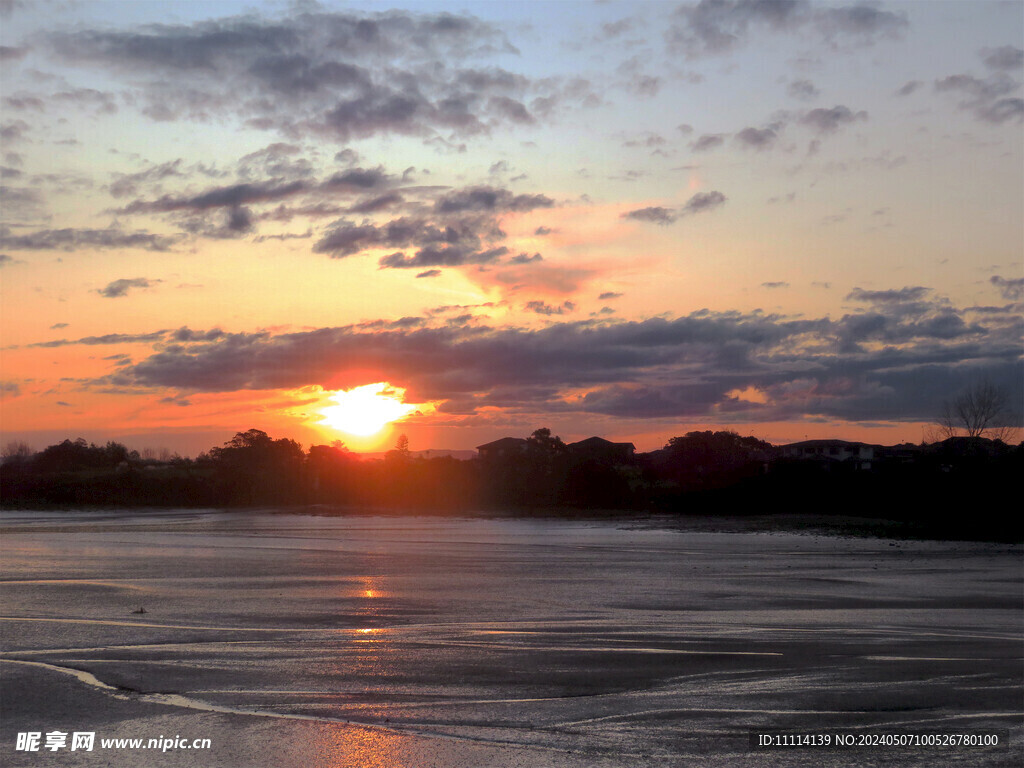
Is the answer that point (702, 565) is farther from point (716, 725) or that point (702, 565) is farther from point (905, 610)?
point (716, 725)

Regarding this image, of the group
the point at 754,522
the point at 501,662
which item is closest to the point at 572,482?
the point at 754,522

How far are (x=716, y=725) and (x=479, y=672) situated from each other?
293 cm

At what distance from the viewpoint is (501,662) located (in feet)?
36.2

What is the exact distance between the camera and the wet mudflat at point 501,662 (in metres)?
7.98

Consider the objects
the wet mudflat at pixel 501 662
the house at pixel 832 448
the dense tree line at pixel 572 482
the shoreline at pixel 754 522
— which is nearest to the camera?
the wet mudflat at pixel 501 662

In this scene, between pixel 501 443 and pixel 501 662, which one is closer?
pixel 501 662

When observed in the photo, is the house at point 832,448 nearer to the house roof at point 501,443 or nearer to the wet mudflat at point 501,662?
the house roof at point 501,443

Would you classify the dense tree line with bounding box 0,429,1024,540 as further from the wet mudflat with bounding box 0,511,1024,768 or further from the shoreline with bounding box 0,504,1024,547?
the wet mudflat with bounding box 0,511,1024,768

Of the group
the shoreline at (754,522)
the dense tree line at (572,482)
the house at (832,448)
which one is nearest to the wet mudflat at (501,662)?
the shoreline at (754,522)

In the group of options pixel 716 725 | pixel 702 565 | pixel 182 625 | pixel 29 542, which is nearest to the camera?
pixel 716 725

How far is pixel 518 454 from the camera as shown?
91562mm

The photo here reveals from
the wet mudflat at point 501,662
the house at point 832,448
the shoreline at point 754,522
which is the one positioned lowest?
the shoreline at point 754,522

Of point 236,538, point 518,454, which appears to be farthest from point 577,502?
point 236,538

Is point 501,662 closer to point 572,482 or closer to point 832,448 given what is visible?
point 572,482
